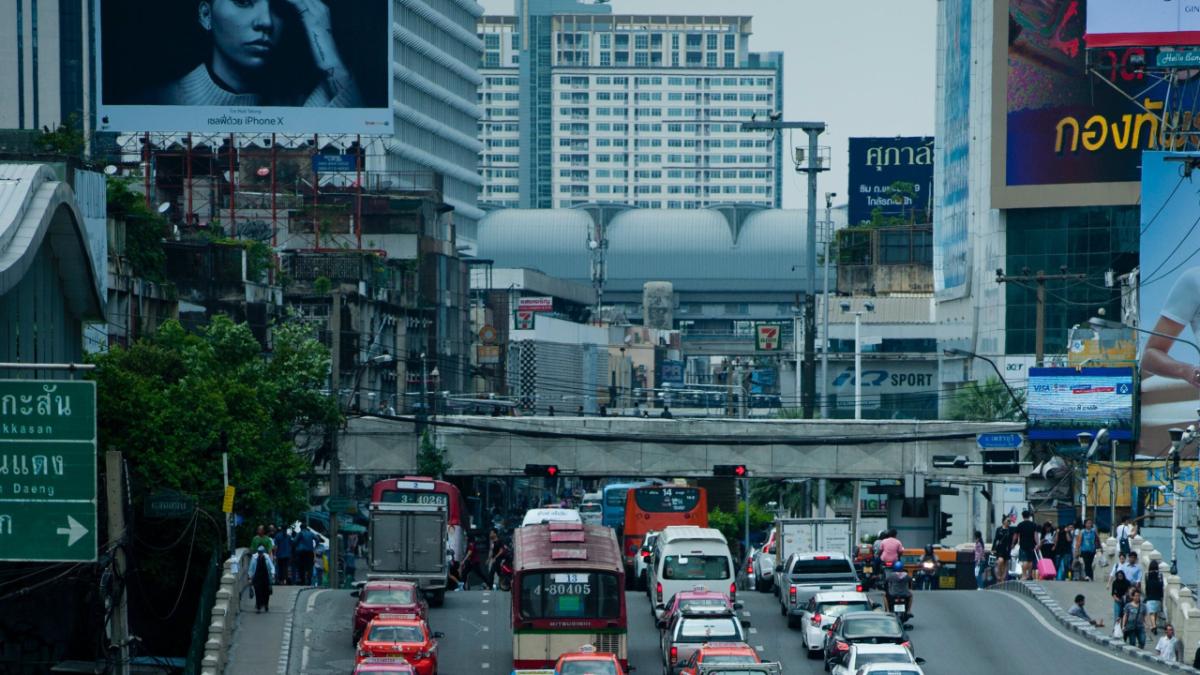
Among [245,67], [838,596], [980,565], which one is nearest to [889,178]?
[245,67]

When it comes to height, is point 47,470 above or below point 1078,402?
above

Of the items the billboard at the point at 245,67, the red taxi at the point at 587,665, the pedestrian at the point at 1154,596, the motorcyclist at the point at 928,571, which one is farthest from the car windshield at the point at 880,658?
the billboard at the point at 245,67

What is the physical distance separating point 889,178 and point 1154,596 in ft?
354

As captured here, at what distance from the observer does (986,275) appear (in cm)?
10988

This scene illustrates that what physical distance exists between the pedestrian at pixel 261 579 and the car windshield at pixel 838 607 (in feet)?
40.8

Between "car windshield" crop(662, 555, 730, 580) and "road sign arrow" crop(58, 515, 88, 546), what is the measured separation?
20907 mm

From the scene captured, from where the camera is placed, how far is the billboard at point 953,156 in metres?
116

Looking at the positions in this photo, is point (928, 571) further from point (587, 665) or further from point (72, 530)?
point (72, 530)

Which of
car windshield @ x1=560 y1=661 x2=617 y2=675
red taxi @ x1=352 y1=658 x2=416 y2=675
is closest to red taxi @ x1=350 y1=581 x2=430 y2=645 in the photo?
red taxi @ x1=352 y1=658 x2=416 y2=675

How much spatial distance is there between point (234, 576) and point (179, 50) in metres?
53.1

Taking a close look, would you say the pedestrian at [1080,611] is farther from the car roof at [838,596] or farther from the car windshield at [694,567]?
the car windshield at [694,567]

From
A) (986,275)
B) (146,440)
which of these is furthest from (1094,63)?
(146,440)

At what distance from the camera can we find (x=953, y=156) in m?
120

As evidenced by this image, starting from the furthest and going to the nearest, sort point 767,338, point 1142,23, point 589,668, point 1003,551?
point 767,338 → point 1142,23 → point 1003,551 → point 589,668
